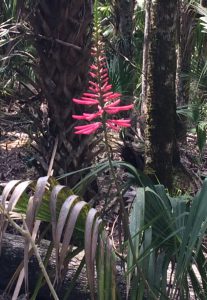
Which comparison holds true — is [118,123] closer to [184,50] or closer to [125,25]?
[125,25]

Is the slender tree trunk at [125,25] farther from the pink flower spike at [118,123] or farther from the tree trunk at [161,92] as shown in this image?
the pink flower spike at [118,123]

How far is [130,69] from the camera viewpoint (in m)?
6.87

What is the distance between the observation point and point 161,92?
17.1 feet

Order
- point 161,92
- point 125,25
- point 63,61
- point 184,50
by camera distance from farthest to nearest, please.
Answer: point 184,50 → point 125,25 → point 161,92 → point 63,61

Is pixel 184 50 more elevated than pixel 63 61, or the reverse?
pixel 184 50

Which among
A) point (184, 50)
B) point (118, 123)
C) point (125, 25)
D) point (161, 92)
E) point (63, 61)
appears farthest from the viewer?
point (184, 50)

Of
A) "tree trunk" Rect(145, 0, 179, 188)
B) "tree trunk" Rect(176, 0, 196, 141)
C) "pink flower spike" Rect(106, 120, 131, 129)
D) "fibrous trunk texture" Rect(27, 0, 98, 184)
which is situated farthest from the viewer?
"tree trunk" Rect(176, 0, 196, 141)

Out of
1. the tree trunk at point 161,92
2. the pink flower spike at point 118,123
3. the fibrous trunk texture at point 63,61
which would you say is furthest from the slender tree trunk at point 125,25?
the pink flower spike at point 118,123

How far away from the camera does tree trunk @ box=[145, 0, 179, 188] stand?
5.10 metres

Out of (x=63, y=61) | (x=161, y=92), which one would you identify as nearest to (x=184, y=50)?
(x=161, y=92)

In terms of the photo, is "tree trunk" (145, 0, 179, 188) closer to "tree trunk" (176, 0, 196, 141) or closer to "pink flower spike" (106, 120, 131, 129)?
"tree trunk" (176, 0, 196, 141)

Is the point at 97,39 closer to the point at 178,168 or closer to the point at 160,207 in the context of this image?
the point at 160,207

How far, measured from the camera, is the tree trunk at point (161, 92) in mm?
5098

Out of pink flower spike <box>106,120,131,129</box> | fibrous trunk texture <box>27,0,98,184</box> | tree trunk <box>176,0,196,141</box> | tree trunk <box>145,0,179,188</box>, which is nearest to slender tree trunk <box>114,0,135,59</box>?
tree trunk <box>176,0,196,141</box>
